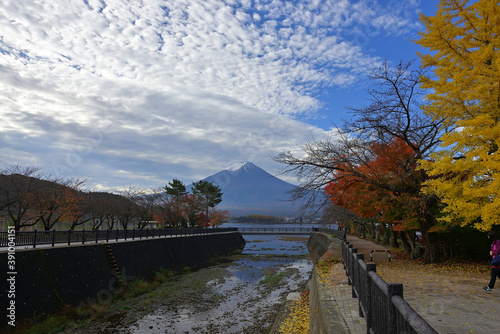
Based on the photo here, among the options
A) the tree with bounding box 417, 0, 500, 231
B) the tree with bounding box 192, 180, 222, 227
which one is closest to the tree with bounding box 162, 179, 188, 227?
the tree with bounding box 192, 180, 222, 227

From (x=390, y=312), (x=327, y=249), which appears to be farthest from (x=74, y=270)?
(x=327, y=249)

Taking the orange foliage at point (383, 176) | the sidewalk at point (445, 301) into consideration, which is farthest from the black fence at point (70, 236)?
the orange foliage at point (383, 176)

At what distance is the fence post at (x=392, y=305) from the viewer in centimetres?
309

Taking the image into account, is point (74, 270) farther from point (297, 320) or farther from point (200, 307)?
point (297, 320)

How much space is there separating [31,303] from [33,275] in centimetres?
122

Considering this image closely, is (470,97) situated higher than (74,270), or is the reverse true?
(470,97)

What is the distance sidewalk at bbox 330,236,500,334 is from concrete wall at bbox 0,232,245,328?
480 inches

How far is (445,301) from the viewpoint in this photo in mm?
7703

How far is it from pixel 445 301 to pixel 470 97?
607 centimetres

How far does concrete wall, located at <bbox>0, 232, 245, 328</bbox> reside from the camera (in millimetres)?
12000

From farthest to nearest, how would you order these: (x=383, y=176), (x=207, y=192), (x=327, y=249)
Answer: (x=207, y=192) < (x=327, y=249) < (x=383, y=176)

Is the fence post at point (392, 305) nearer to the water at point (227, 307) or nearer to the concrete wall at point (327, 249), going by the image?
the water at point (227, 307)

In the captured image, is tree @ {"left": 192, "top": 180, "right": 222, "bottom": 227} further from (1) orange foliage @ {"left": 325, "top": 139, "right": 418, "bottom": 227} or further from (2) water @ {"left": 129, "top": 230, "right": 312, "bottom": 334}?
(1) orange foliage @ {"left": 325, "top": 139, "right": 418, "bottom": 227}

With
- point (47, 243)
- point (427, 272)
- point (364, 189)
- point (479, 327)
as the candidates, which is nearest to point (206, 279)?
point (47, 243)
